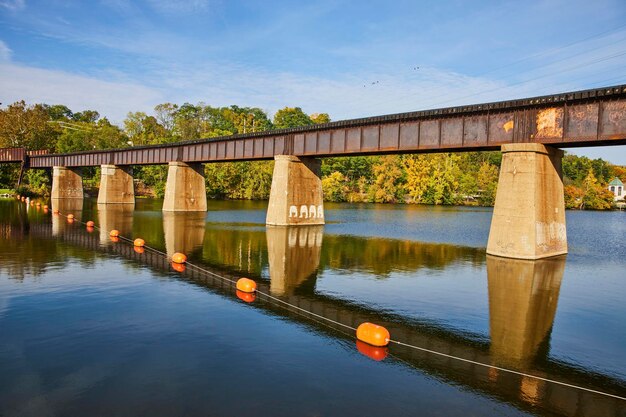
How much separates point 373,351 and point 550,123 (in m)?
22.6

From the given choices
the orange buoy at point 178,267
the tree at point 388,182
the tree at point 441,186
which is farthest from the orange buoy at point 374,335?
the tree at point 441,186

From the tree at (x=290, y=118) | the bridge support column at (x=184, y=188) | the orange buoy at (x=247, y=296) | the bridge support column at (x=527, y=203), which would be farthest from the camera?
the tree at (x=290, y=118)

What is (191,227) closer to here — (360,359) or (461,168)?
(360,359)

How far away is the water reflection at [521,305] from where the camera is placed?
14.1 meters

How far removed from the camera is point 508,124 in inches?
1230

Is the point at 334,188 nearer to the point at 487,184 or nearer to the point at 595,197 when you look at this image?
the point at 487,184

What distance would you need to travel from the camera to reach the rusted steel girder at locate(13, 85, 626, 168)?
27.1 meters

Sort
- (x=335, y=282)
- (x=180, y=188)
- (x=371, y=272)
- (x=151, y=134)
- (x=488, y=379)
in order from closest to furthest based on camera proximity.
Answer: (x=488, y=379) < (x=335, y=282) < (x=371, y=272) < (x=180, y=188) < (x=151, y=134)

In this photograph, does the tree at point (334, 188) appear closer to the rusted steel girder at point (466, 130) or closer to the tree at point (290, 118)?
the tree at point (290, 118)

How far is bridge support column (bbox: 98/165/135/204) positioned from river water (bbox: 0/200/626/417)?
5742 centimetres

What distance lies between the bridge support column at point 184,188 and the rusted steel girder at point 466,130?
13.2 m

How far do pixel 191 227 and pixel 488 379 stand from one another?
38.6 metres

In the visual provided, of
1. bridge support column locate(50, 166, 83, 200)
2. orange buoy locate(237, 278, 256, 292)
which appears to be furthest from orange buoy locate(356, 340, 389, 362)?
bridge support column locate(50, 166, 83, 200)

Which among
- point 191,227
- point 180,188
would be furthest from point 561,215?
point 180,188
